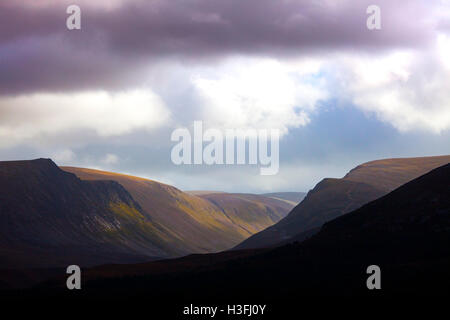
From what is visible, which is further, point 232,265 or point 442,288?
point 232,265

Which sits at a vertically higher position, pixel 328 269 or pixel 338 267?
pixel 338 267

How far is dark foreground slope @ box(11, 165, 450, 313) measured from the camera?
136875mm

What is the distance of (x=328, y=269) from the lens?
161125 mm

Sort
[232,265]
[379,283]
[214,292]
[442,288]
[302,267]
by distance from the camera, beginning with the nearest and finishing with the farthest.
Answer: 1. [442,288]
2. [379,283]
3. [214,292]
4. [302,267]
5. [232,265]

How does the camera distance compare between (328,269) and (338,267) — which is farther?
(338,267)

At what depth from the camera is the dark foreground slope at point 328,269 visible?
13688 centimetres

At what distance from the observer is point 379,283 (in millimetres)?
133875

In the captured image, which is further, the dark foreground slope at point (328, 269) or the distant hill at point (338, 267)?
the distant hill at point (338, 267)

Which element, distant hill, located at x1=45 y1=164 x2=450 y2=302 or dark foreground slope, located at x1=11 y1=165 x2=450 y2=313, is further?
distant hill, located at x1=45 y1=164 x2=450 y2=302
